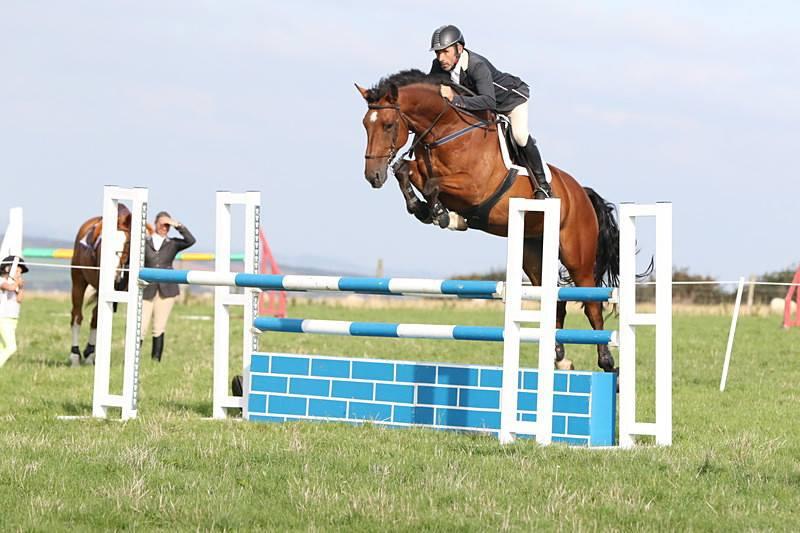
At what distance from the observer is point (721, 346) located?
16797 millimetres

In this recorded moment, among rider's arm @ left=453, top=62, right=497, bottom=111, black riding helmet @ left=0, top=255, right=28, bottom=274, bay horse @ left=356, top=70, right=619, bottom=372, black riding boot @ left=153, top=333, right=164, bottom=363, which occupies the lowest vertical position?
black riding boot @ left=153, top=333, right=164, bottom=363

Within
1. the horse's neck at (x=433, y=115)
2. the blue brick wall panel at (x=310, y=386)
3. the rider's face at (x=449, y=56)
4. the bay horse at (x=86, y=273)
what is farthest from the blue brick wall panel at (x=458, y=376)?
the bay horse at (x=86, y=273)

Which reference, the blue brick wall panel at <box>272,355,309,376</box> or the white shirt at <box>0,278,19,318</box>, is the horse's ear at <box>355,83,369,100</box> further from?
the white shirt at <box>0,278,19,318</box>

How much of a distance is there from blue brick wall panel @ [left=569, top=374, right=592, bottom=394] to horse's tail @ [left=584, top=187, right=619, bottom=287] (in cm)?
288

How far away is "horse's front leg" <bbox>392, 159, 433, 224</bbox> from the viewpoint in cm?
816

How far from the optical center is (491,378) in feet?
23.6

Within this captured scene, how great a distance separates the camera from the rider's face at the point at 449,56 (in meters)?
8.24

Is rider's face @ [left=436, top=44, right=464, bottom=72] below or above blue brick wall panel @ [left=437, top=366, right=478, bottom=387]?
above

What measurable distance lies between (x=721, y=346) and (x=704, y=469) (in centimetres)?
1134

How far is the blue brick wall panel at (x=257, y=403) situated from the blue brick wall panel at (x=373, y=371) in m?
0.70

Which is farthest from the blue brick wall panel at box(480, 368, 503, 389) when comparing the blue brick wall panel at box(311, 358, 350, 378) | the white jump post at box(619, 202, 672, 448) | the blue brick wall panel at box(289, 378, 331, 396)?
the blue brick wall panel at box(289, 378, 331, 396)

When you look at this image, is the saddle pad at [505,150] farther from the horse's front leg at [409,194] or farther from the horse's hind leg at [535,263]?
the horse's front leg at [409,194]

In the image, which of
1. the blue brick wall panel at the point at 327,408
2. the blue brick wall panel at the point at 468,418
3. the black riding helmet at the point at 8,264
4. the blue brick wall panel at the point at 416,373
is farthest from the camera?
the black riding helmet at the point at 8,264

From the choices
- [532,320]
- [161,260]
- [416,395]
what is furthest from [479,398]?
[161,260]
